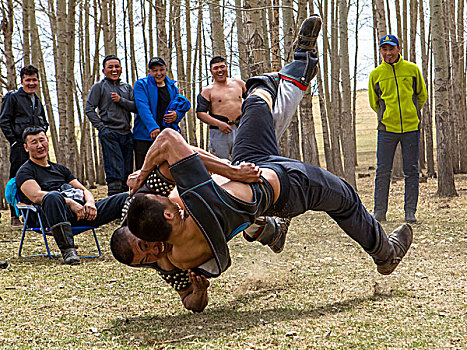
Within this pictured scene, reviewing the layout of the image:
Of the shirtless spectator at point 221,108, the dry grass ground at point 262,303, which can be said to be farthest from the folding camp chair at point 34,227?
the shirtless spectator at point 221,108

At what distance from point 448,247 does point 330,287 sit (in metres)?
2.17

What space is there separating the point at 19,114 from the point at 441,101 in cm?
709

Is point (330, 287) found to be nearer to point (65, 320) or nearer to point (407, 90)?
point (65, 320)

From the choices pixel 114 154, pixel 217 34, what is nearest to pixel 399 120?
pixel 114 154

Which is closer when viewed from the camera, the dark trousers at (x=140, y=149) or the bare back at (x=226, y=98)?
the bare back at (x=226, y=98)

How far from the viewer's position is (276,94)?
4688mm

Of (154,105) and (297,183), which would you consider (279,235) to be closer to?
(297,183)

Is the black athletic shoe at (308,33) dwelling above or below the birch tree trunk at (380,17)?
below

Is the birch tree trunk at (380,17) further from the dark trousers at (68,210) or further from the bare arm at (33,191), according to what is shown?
the bare arm at (33,191)

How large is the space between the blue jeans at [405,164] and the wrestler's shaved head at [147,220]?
5223mm

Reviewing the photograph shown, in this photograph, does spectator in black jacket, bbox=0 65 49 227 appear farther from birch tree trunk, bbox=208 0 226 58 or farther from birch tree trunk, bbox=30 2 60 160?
birch tree trunk, bbox=30 2 60 160

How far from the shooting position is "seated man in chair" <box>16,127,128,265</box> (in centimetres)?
623

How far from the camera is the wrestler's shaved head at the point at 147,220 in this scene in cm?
338

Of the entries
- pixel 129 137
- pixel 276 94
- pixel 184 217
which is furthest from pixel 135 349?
pixel 129 137
